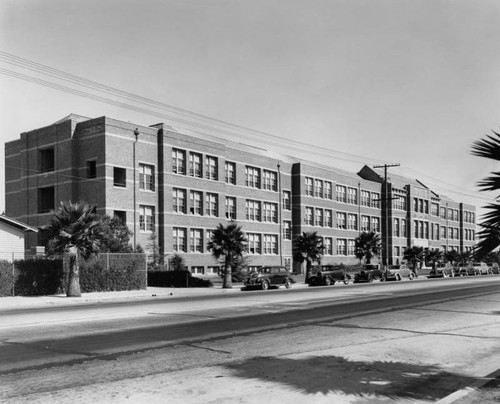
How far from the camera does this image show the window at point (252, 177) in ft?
192

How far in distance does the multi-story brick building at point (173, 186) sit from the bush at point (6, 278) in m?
16.0

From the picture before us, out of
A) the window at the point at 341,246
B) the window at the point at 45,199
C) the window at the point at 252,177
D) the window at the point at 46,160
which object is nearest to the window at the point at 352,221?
the window at the point at 341,246

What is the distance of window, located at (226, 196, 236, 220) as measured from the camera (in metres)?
55.4

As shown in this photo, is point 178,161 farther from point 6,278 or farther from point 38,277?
point 6,278

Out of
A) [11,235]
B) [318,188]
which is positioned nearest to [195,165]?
[11,235]

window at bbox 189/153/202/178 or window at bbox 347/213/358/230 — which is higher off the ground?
window at bbox 189/153/202/178

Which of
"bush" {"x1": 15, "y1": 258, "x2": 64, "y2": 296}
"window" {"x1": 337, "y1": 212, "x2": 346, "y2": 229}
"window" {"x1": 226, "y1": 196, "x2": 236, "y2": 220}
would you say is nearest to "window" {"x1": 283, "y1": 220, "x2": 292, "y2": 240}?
"window" {"x1": 226, "y1": 196, "x2": 236, "y2": 220}

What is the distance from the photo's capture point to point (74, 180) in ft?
155

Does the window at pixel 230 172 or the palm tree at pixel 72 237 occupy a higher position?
the window at pixel 230 172

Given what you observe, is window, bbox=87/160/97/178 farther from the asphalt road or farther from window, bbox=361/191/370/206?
window, bbox=361/191/370/206

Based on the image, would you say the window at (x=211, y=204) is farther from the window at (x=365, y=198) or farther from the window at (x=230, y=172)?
the window at (x=365, y=198)

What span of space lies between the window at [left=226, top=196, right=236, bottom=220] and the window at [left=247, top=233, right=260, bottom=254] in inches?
129

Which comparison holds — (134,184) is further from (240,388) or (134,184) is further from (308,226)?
(240,388)

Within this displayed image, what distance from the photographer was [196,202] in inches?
2040
